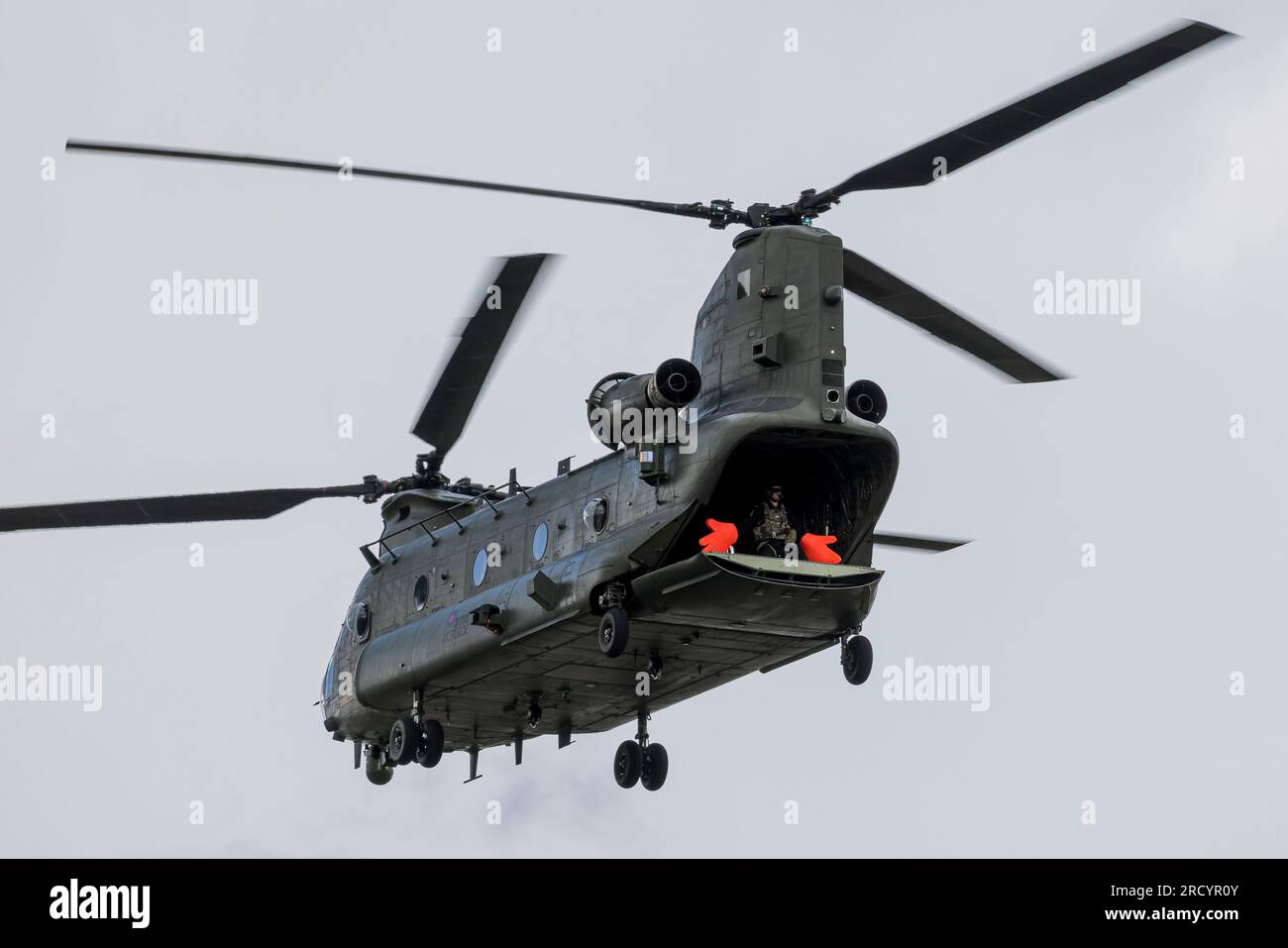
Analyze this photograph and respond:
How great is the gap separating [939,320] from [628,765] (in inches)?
344

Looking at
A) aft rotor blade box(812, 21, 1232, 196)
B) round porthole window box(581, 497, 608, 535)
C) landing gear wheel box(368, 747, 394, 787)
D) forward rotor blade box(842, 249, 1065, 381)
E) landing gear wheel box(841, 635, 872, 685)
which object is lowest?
landing gear wheel box(368, 747, 394, 787)

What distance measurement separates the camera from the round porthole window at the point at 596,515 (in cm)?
3481

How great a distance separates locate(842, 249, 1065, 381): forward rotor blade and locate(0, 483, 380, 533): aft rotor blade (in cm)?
1121

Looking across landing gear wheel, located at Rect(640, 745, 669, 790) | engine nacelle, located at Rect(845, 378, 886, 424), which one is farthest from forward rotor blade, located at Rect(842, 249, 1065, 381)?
landing gear wheel, located at Rect(640, 745, 669, 790)

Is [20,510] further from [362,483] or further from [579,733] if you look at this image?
[579,733]

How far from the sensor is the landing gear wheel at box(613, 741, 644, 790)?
37.3 m

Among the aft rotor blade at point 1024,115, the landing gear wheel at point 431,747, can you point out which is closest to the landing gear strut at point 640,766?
the landing gear wheel at point 431,747

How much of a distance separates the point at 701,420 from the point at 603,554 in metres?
2.49

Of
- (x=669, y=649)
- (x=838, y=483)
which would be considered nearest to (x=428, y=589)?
(x=669, y=649)

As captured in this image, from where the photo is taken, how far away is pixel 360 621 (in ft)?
137

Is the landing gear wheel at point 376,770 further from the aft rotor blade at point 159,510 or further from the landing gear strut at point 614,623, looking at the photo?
the landing gear strut at point 614,623

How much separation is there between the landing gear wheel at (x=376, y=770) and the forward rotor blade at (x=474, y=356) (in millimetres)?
5463

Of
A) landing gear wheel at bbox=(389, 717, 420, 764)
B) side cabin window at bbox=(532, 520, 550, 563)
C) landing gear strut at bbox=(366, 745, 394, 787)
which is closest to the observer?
side cabin window at bbox=(532, 520, 550, 563)

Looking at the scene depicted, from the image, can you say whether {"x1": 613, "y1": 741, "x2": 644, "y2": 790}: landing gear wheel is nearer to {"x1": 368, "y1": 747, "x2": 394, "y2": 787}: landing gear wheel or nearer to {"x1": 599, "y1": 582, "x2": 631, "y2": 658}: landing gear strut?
{"x1": 599, "y1": 582, "x2": 631, "y2": 658}: landing gear strut
